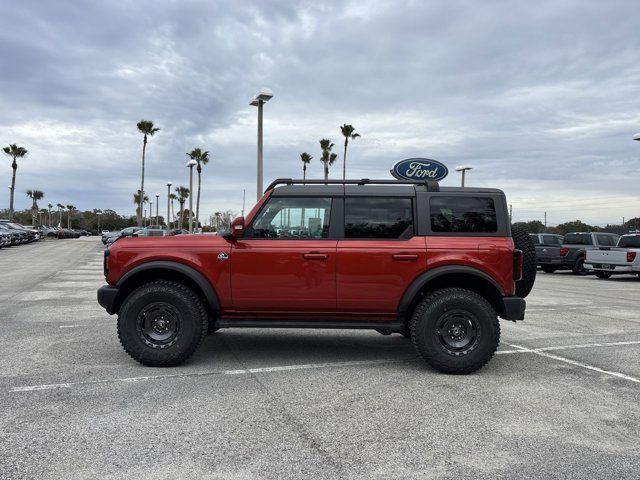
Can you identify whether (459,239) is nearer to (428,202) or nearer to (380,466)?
(428,202)

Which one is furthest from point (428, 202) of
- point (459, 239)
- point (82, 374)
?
point (82, 374)

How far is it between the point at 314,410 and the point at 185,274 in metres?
2.09

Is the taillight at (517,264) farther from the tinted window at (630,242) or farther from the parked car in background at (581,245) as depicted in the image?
the parked car in background at (581,245)

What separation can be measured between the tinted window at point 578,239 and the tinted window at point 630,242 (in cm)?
214

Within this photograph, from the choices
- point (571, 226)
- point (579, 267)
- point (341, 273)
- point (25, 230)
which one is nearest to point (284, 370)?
point (341, 273)

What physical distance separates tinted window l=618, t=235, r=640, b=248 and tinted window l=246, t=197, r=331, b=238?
1686 cm

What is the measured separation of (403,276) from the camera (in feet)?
17.7

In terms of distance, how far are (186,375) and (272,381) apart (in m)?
0.89

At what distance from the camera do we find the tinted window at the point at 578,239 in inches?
838

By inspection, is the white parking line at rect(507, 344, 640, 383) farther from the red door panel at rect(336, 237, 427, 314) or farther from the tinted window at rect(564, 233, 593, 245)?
the tinted window at rect(564, 233, 593, 245)

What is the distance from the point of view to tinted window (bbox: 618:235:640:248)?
18.5 m

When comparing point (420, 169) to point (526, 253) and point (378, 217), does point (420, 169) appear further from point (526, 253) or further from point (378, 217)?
point (378, 217)

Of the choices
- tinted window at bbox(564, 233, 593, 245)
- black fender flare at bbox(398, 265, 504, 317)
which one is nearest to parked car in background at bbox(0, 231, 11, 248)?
tinted window at bbox(564, 233, 593, 245)

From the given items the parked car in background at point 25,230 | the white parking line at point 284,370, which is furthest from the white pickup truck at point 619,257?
the parked car in background at point 25,230
